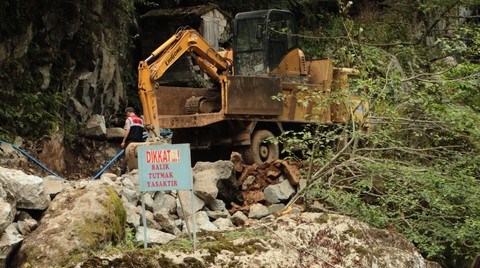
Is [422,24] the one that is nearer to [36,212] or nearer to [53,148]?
[53,148]

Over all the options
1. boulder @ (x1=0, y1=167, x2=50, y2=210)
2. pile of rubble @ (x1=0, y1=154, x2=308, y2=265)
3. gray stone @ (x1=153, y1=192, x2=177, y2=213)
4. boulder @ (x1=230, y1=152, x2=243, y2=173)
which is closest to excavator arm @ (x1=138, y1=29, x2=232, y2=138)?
boulder @ (x1=230, y1=152, x2=243, y2=173)

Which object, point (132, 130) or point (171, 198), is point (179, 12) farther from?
point (171, 198)

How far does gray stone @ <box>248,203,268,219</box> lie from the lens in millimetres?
11562

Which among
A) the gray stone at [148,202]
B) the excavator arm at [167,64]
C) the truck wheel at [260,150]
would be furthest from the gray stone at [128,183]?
the truck wheel at [260,150]

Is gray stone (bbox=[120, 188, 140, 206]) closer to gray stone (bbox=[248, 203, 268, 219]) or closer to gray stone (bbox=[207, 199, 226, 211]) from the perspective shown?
gray stone (bbox=[207, 199, 226, 211])

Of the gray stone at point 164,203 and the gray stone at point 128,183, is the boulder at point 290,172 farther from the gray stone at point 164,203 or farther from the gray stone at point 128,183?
the gray stone at point 128,183

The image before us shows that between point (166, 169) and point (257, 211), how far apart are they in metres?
5.37

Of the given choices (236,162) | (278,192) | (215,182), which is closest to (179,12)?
(236,162)

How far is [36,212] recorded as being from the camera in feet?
24.2

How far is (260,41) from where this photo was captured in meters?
15.9

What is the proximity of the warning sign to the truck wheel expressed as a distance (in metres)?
8.76

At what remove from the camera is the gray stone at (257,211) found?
1156cm

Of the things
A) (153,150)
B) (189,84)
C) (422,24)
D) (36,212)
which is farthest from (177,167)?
(422,24)

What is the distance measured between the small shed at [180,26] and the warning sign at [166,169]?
1494 centimetres
